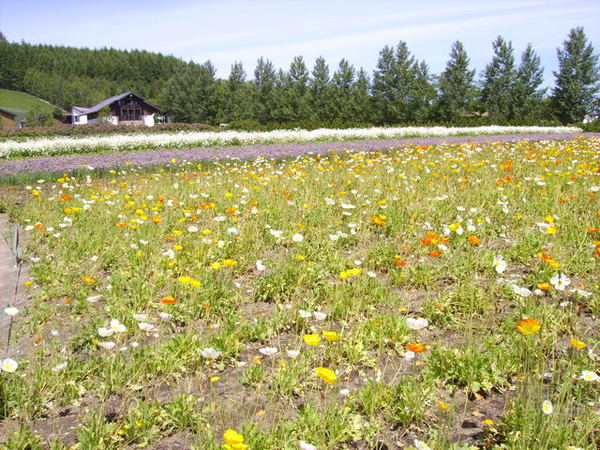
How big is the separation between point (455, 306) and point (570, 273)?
1198mm

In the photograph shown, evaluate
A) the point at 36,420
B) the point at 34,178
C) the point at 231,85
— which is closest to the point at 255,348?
the point at 36,420

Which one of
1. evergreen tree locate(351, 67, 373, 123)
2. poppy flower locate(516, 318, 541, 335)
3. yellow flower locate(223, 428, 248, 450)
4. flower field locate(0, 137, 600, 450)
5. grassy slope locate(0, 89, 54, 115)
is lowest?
flower field locate(0, 137, 600, 450)

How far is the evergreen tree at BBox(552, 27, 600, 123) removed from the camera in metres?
43.3

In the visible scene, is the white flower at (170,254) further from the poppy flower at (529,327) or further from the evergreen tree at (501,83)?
the evergreen tree at (501,83)

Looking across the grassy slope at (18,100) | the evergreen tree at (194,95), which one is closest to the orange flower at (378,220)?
the evergreen tree at (194,95)

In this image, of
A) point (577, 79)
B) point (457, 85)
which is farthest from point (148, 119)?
point (577, 79)

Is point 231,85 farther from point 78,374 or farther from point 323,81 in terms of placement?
point 78,374

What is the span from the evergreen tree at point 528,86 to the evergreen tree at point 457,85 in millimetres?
4229

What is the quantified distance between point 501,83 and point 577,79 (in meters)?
8.20

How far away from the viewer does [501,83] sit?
42.1m

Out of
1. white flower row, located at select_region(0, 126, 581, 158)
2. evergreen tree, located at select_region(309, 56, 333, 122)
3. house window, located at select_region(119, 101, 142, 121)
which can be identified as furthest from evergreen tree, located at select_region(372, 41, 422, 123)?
house window, located at select_region(119, 101, 142, 121)

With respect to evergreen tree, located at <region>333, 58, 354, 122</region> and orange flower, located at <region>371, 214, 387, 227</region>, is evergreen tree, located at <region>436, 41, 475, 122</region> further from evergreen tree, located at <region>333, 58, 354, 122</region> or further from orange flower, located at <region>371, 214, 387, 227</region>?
orange flower, located at <region>371, 214, 387, 227</region>

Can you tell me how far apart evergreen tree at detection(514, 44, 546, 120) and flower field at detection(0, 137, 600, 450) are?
1600 inches

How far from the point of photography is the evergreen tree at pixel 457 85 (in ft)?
136
